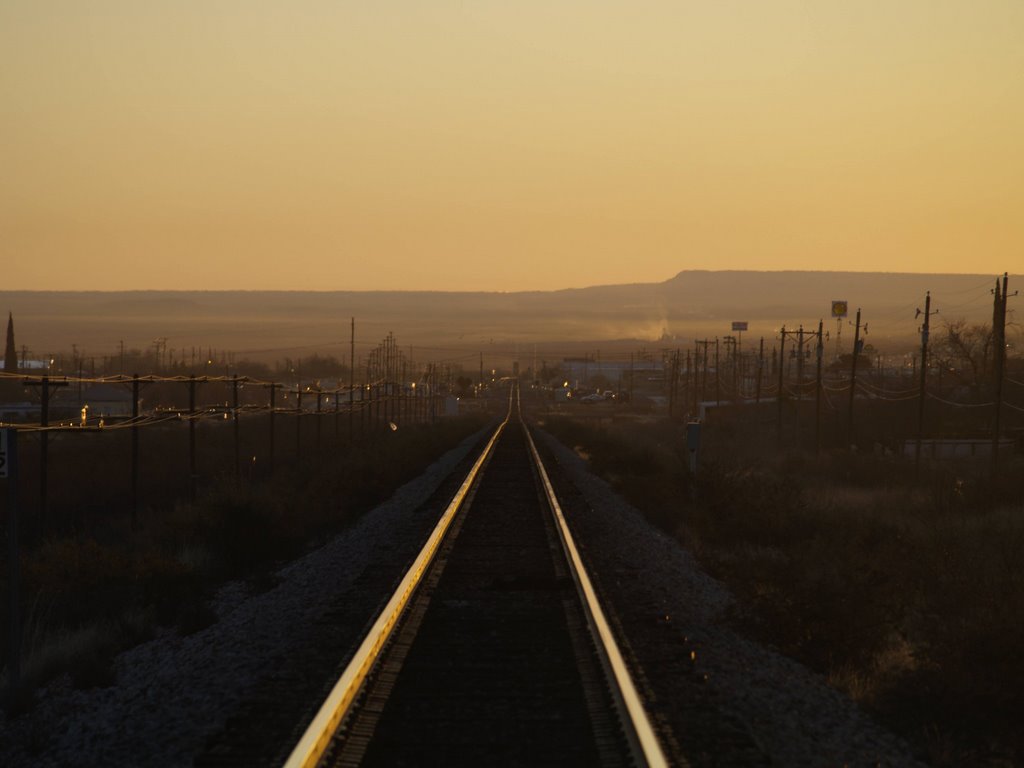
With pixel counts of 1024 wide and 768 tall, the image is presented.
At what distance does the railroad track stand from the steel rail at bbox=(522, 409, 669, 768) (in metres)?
0.02

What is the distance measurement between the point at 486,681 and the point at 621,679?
113 centimetres

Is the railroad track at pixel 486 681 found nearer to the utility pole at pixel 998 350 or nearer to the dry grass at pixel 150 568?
the dry grass at pixel 150 568

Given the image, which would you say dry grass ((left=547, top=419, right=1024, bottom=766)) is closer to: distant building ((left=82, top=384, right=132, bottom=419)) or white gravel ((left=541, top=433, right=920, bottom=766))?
white gravel ((left=541, top=433, right=920, bottom=766))

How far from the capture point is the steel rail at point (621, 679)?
23.9ft

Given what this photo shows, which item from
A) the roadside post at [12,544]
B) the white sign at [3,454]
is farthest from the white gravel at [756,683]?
the white sign at [3,454]

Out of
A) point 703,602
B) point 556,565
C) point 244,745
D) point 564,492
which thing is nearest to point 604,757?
point 244,745

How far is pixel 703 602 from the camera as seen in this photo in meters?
14.0

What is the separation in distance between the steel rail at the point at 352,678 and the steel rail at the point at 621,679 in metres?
1.88

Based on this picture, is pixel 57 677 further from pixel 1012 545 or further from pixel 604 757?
pixel 1012 545

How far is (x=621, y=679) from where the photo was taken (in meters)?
9.05

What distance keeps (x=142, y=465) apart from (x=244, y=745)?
49232 millimetres

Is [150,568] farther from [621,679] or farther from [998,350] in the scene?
[998,350]

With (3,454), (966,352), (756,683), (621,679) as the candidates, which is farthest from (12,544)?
(966,352)

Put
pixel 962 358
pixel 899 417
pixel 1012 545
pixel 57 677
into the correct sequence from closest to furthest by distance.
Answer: pixel 57 677
pixel 1012 545
pixel 899 417
pixel 962 358
